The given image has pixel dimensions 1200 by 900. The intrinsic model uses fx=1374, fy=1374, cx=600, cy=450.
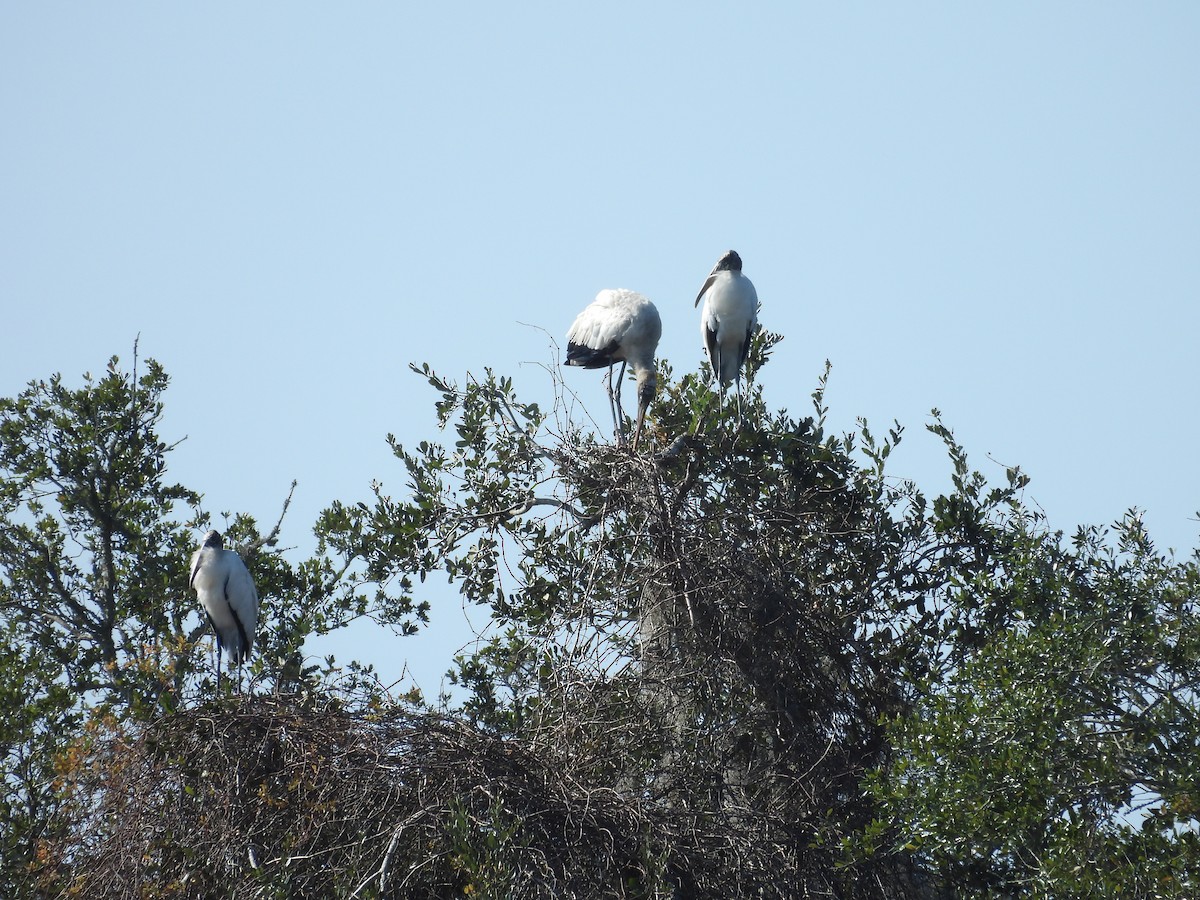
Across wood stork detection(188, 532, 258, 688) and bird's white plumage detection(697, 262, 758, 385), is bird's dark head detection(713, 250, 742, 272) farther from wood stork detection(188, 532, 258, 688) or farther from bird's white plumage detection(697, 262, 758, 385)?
wood stork detection(188, 532, 258, 688)

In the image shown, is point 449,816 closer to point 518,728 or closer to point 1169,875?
point 518,728

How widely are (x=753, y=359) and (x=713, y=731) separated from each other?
2329 mm

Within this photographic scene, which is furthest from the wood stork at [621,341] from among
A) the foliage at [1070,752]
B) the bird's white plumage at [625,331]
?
the foliage at [1070,752]

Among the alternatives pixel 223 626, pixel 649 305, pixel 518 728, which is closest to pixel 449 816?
pixel 518 728

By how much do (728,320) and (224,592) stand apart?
12.8 feet

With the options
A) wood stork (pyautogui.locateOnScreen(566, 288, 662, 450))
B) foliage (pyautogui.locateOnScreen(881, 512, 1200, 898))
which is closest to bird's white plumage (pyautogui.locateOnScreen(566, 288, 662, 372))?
wood stork (pyautogui.locateOnScreen(566, 288, 662, 450))

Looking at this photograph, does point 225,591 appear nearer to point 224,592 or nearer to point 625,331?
point 224,592

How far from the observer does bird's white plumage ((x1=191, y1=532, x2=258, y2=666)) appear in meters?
9.05

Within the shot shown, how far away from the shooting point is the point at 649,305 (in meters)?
9.69

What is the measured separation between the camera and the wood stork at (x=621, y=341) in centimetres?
951

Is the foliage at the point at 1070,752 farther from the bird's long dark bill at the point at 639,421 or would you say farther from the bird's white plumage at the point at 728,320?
the bird's white plumage at the point at 728,320

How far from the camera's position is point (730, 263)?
10.0 metres

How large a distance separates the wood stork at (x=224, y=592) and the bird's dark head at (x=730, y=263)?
3.98 metres

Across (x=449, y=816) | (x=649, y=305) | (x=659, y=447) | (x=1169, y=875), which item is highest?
(x=649, y=305)
